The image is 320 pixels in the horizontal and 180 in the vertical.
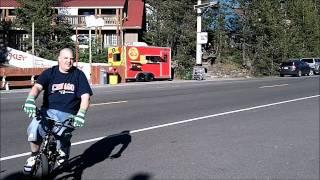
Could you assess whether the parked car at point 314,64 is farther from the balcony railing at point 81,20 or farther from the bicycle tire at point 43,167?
the bicycle tire at point 43,167

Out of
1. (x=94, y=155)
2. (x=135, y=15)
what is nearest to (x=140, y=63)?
(x=135, y=15)

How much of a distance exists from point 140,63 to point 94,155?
2732cm

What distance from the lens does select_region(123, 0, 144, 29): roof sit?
5309 cm

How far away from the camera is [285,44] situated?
49406 mm

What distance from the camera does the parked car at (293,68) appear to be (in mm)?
44281

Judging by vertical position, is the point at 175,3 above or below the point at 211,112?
above

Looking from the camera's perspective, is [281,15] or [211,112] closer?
[211,112]

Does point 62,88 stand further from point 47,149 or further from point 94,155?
point 94,155

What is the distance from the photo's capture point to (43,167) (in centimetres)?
616

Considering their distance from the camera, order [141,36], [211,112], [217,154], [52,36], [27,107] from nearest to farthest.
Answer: [27,107]
[217,154]
[211,112]
[52,36]
[141,36]

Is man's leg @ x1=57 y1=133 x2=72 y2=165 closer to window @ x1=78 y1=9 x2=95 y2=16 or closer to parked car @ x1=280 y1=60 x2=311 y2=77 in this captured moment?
parked car @ x1=280 y1=60 x2=311 y2=77

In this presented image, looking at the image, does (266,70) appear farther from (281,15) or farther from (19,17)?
(19,17)

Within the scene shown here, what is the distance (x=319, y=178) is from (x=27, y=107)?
4144mm

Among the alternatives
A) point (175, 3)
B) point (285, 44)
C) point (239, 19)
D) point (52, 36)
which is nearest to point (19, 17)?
point (52, 36)
